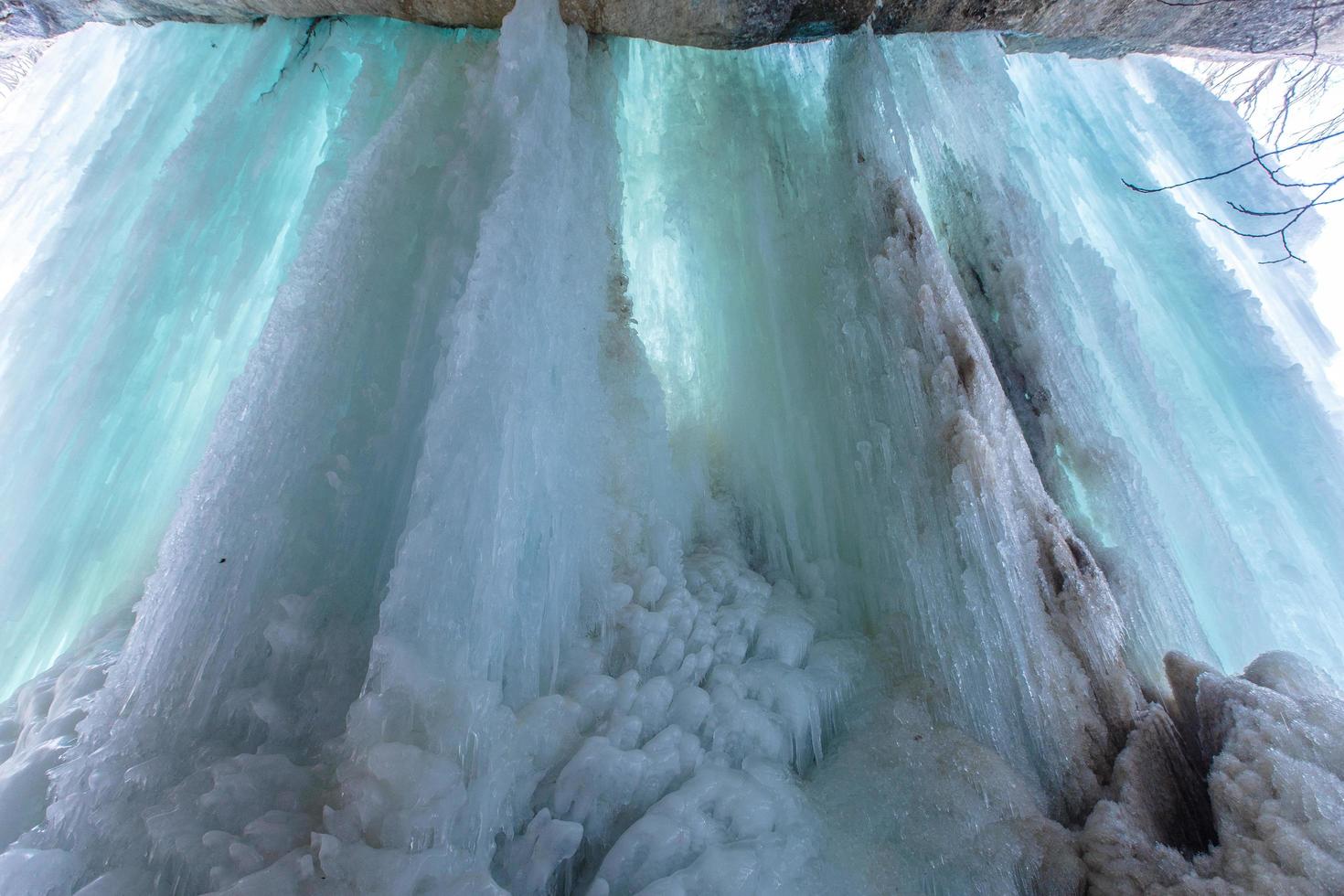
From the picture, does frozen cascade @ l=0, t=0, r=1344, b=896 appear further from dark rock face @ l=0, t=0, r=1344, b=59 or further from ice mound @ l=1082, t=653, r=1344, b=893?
dark rock face @ l=0, t=0, r=1344, b=59

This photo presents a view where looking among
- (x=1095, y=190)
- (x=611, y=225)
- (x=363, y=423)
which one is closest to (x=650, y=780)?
(x=363, y=423)

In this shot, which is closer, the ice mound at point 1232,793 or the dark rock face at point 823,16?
the ice mound at point 1232,793

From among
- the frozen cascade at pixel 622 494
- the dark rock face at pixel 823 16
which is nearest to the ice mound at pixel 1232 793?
the frozen cascade at pixel 622 494

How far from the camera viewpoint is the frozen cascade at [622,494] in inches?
71.7

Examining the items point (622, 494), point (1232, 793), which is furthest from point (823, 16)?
point (1232, 793)

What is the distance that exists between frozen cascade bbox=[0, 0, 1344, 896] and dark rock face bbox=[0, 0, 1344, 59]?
0.52 feet

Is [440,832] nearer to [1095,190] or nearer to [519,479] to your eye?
[519,479]

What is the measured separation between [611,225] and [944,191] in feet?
6.38

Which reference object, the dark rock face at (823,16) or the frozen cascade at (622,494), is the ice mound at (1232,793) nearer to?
the frozen cascade at (622,494)

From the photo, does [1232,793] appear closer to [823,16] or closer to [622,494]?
[622,494]

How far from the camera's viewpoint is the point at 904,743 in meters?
2.43

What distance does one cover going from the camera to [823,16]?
3607mm

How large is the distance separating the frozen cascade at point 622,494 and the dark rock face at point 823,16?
6.2 inches

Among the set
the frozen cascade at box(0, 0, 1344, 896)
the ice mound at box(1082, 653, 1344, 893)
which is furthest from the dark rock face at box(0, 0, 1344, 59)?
the ice mound at box(1082, 653, 1344, 893)
